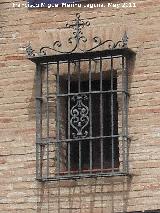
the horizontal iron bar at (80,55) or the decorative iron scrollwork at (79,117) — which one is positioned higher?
the horizontal iron bar at (80,55)

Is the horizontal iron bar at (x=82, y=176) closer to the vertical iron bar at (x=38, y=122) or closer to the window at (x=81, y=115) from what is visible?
the window at (x=81, y=115)

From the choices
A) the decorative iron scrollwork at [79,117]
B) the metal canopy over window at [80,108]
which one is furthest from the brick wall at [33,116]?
the decorative iron scrollwork at [79,117]

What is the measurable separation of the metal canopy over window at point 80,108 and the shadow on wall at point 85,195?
0.37 feet

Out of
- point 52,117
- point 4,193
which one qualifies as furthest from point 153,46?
point 4,193

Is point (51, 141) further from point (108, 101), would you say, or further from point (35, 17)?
point (35, 17)

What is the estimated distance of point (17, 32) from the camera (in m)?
10.9

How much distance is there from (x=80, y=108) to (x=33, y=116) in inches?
22.0

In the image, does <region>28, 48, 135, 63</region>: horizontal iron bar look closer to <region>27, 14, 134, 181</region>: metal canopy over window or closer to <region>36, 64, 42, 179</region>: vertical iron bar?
<region>27, 14, 134, 181</region>: metal canopy over window

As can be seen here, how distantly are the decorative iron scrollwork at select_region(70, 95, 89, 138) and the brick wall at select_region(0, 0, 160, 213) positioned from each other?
1.57 feet

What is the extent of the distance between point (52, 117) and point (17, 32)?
1088 millimetres

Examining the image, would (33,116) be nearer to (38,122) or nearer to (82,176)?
(38,122)

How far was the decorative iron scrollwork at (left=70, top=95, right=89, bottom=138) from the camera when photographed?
10.4 meters

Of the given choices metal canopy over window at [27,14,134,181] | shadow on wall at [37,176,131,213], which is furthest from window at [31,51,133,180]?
shadow on wall at [37,176,131,213]

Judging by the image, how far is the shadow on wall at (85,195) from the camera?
10.1m
